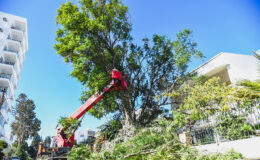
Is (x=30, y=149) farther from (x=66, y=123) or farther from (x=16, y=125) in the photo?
(x=66, y=123)

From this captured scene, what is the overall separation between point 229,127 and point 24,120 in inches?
1718

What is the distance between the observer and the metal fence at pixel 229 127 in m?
5.79

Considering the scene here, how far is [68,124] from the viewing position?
1044cm

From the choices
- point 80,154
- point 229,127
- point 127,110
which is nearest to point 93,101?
point 127,110

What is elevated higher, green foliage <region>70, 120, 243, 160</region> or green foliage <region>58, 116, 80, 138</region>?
green foliage <region>58, 116, 80, 138</region>

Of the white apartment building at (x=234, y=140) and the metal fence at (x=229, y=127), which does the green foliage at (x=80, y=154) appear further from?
the metal fence at (x=229, y=127)

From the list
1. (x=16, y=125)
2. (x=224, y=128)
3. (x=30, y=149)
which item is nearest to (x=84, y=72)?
(x=224, y=128)

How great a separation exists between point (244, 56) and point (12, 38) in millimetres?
46993

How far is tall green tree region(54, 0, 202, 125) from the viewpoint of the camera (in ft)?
38.2

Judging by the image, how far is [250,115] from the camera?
5.96 m

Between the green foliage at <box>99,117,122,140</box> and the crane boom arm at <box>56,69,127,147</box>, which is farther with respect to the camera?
the green foliage at <box>99,117,122,140</box>

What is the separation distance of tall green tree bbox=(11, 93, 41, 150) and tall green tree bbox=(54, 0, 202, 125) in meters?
32.5

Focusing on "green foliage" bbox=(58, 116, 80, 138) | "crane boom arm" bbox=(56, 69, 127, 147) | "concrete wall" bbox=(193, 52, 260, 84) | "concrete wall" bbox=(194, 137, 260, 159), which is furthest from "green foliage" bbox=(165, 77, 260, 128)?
"green foliage" bbox=(58, 116, 80, 138)

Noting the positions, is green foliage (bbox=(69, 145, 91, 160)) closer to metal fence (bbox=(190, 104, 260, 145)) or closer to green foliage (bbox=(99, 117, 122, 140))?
metal fence (bbox=(190, 104, 260, 145))
